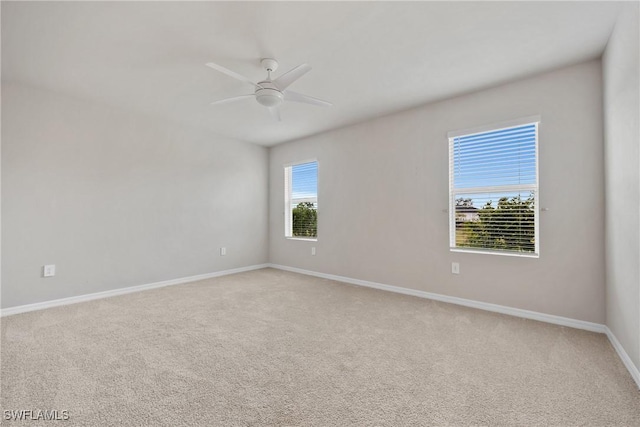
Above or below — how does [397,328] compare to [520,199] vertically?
below

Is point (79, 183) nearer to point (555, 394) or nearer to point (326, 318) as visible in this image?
point (326, 318)

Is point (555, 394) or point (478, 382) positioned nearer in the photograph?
point (555, 394)

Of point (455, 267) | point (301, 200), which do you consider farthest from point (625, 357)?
point (301, 200)

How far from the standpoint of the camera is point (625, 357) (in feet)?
6.44

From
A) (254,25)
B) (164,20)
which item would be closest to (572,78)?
(254,25)

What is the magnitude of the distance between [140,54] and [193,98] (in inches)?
36.1

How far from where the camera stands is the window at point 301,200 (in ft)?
16.4

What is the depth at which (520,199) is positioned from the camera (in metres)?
2.96

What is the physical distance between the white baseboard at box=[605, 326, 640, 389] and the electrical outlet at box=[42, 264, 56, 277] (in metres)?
5.15

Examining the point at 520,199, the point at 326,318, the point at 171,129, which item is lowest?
the point at 326,318

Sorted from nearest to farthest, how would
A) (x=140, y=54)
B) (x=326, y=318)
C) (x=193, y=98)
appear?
(x=140, y=54)
(x=326, y=318)
(x=193, y=98)

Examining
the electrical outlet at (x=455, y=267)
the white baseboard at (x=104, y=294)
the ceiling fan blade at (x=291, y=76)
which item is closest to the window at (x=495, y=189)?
the electrical outlet at (x=455, y=267)

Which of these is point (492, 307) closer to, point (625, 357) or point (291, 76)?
point (625, 357)

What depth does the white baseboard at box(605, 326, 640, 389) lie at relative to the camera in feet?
5.75
